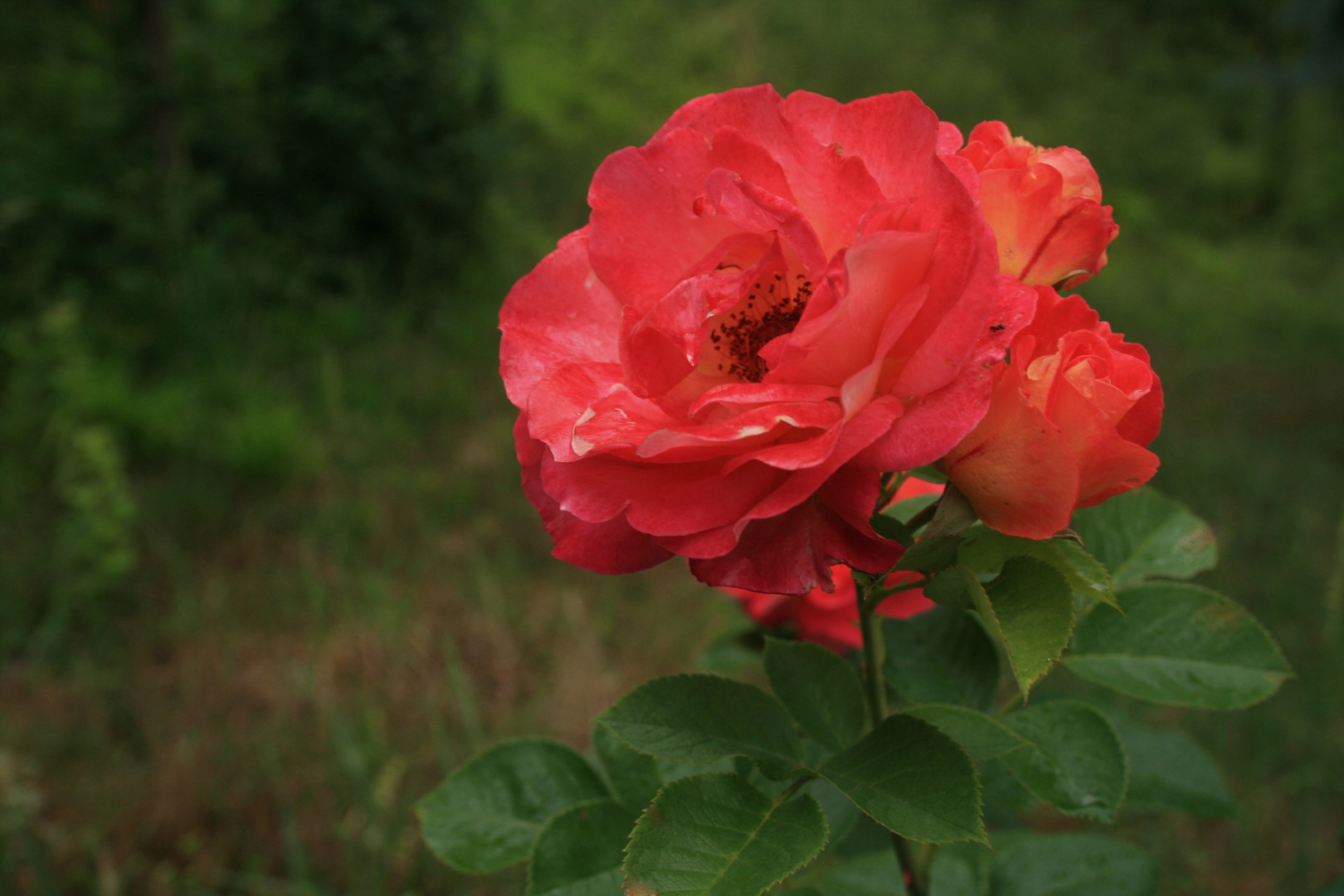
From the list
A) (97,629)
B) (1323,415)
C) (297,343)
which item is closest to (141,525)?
(97,629)

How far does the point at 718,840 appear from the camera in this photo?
1.36 ft

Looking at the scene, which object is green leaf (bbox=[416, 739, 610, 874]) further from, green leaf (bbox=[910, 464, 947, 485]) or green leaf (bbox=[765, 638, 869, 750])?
green leaf (bbox=[910, 464, 947, 485])

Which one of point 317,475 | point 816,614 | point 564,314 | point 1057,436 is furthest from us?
point 317,475

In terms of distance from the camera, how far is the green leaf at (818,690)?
511mm

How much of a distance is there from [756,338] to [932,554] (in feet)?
0.48

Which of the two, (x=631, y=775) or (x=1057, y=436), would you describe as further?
(x=631, y=775)

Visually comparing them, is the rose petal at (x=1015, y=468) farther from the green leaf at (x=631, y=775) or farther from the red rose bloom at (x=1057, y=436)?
the green leaf at (x=631, y=775)

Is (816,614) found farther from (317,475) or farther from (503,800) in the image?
(317,475)

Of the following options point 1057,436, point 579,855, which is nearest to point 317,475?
point 579,855

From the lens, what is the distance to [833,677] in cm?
52

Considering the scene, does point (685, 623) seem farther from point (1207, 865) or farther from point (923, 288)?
point (923, 288)

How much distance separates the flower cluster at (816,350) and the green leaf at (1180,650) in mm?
191

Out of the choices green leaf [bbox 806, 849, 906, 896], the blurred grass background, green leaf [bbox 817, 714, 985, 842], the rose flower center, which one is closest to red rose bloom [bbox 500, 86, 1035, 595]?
the rose flower center

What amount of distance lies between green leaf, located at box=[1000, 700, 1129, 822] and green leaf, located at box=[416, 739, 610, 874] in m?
0.28
